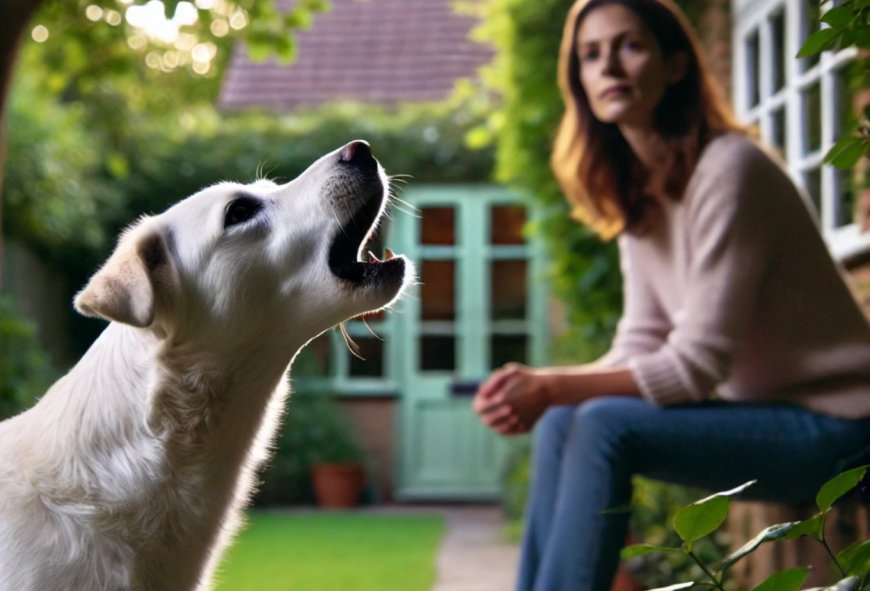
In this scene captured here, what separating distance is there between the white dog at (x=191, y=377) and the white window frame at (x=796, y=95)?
183 cm

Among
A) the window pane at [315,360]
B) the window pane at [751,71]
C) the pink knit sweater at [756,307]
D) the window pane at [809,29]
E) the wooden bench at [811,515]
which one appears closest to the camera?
the pink knit sweater at [756,307]

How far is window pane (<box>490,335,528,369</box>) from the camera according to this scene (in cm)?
999

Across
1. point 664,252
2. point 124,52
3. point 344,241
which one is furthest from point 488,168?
point 344,241

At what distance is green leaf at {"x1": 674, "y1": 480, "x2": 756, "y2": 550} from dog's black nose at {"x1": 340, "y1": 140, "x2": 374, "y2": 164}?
1089 millimetres

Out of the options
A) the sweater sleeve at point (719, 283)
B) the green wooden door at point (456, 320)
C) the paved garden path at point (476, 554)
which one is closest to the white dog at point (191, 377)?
the sweater sleeve at point (719, 283)

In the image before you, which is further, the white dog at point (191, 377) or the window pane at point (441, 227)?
the window pane at point (441, 227)

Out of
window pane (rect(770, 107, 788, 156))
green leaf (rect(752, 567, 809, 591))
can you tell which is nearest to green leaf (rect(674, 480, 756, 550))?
green leaf (rect(752, 567, 809, 591))

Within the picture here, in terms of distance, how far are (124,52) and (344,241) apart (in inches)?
133

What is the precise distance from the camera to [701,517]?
1246 mm

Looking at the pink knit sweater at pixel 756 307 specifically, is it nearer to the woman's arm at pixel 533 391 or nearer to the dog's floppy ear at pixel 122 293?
the woman's arm at pixel 533 391

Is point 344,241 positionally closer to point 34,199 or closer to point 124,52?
point 124,52

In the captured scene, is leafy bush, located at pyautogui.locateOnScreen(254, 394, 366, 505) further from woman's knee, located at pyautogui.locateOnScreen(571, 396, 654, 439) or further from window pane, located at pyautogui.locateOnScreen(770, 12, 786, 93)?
woman's knee, located at pyautogui.locateOnScreen(571, 396, 654, 439)

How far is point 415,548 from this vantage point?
6727 millimetres

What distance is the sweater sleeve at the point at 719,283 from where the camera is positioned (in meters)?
2.58
